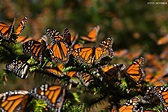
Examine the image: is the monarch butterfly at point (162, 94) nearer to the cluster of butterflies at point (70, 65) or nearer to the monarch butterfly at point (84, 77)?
the cluster of butterflies at point (70, 65)

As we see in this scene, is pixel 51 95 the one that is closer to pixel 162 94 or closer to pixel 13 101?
pixel 13 101

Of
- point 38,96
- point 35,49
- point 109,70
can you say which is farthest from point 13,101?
point 109,70

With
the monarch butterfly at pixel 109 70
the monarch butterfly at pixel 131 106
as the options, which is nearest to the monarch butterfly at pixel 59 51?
the monarch butterfly at pixel 109 70

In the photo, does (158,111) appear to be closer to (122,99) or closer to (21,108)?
(122,99)

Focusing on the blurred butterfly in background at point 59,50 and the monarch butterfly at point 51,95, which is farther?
the blurred butterfly in background at point 59,50

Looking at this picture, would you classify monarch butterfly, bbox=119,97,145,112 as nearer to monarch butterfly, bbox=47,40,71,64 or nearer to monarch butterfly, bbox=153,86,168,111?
monarch butterfly, bbox=153,86,168,111

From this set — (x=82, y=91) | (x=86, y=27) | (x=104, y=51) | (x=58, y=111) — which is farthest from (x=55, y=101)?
Result: (x=86, y=27)
